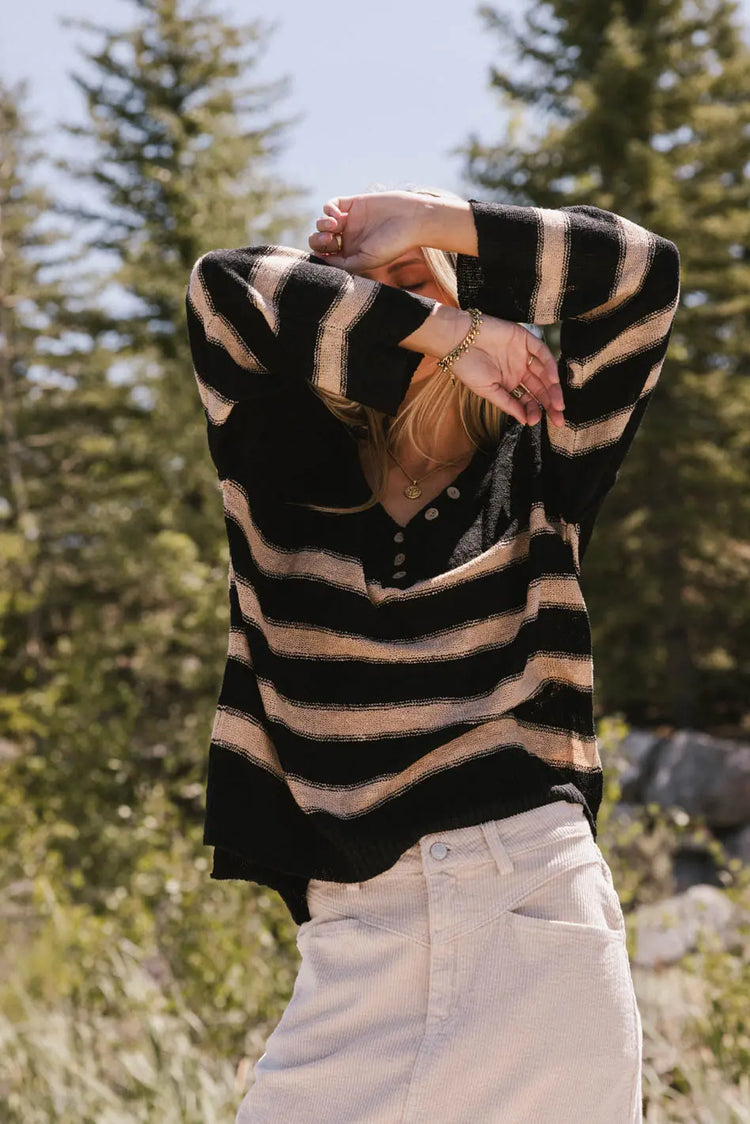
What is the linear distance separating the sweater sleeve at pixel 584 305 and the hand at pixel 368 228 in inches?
3.7

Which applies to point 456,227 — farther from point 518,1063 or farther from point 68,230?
point 68,230

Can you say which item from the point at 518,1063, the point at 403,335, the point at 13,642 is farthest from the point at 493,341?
the point at 13,642

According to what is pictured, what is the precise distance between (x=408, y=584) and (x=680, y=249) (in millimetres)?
9044

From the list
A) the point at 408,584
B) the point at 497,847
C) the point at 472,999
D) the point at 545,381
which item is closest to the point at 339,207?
the point at 545,381

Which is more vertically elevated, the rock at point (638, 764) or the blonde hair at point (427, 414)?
the blonde hair at point (427, 414)

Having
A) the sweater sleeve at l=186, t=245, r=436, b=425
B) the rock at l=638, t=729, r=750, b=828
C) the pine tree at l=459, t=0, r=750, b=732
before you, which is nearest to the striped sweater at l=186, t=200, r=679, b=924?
the sweater sleeve at l=186, t=245, r=436, b=425

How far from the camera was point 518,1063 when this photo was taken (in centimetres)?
133

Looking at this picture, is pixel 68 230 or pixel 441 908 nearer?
pixel 441 908

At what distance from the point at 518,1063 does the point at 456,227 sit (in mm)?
1090

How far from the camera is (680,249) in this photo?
9.74m

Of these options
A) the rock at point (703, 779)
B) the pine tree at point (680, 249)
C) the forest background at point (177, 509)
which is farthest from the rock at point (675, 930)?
the pine tree at point (680, 249)

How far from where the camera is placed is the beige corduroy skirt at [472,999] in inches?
52.4

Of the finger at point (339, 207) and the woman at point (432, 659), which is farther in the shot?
the finger at point (339, 207)

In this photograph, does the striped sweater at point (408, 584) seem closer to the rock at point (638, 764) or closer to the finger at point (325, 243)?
the finger at point (325, 243)
